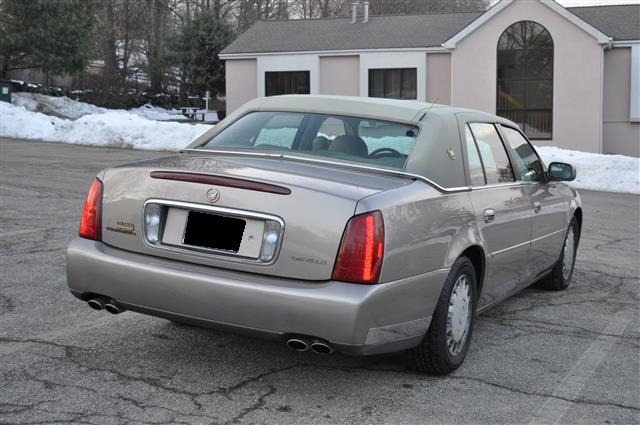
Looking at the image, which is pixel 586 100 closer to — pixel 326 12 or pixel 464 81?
pixel 464 81

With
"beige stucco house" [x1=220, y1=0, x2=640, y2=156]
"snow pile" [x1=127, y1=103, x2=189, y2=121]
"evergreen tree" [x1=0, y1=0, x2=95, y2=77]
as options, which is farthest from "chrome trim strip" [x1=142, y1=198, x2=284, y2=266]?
"snow pile" [x1=127, y1=103, x2=189, y2=121]

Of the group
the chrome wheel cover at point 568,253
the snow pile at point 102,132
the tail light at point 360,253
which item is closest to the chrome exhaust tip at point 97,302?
the tail light at point 360,253

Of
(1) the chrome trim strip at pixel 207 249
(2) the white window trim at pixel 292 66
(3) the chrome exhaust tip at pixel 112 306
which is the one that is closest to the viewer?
(1) the chrome trim strip at pixel 207 249

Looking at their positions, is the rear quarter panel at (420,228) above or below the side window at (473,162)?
below

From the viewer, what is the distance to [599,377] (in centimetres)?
481

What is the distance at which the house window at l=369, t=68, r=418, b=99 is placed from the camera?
31.1m

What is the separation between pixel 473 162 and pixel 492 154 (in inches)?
19.8

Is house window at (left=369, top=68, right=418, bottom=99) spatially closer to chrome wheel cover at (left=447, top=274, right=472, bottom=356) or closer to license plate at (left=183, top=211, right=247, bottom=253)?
chrome wheel cover at (left=447, top=274, right=472, bottom=356)

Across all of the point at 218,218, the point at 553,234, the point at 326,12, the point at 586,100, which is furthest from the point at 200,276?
the point at 326,12

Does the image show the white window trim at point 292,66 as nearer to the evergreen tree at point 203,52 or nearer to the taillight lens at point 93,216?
the evergreen tree at point 203,52

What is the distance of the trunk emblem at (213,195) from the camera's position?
4.10 metres

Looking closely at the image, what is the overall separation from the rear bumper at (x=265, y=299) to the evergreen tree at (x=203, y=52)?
40494 mm

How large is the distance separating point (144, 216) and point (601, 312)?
3923mm

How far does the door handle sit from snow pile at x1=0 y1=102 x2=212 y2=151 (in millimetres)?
18664
